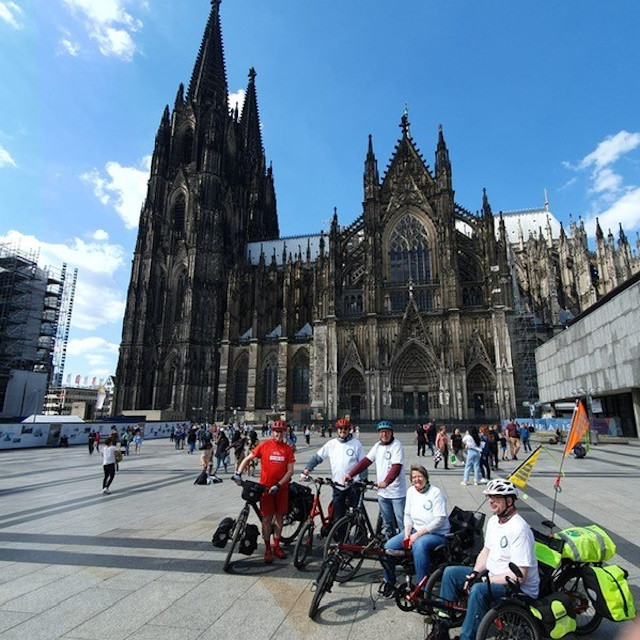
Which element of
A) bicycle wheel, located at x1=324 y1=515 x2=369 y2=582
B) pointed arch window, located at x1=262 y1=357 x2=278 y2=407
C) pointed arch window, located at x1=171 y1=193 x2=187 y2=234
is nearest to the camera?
bicycle wheel, located at x1=324 y1=515 x2=369 y2=582

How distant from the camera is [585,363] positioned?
2752 cm

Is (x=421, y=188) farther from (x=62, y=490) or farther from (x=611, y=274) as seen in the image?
(x=62, y=490)

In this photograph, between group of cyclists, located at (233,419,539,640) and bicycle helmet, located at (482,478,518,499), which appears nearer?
group of cyclists, located at (233,419,539,640)

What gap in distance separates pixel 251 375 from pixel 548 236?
34.4 metres

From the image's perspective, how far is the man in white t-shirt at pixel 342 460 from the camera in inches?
200

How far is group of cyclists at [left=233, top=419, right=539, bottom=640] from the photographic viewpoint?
9.73ft

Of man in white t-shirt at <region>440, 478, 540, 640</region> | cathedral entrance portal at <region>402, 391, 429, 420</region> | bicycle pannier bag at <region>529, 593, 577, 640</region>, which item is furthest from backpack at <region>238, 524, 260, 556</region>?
cathedral entrance portal at <region>402, 391, 429, 420</region>

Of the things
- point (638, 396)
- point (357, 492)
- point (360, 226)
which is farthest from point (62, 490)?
point (360, 226)

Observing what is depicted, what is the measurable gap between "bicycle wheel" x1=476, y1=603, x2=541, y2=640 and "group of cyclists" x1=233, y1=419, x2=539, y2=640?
0.39 feet

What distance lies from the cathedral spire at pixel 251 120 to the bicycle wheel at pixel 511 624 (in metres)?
65.9

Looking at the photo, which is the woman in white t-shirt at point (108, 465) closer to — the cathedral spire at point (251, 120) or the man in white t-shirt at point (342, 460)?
the man in white t-shirt at point (342, 460)

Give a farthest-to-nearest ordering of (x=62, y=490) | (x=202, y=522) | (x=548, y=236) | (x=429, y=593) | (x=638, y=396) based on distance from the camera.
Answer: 1. (x=548, y=236)
2. (x=638, y=396)
3. (x=62, y=490)
4. (x=202, y=522)
5. (x=429, y=593)

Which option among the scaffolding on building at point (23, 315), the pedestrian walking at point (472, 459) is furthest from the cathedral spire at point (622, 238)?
the scaffolding on building at point (23, 315)

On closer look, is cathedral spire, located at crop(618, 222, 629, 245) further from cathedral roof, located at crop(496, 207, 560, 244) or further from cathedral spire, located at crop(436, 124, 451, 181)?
cathedral spire, located at crop(436, 124, 451, 181)
